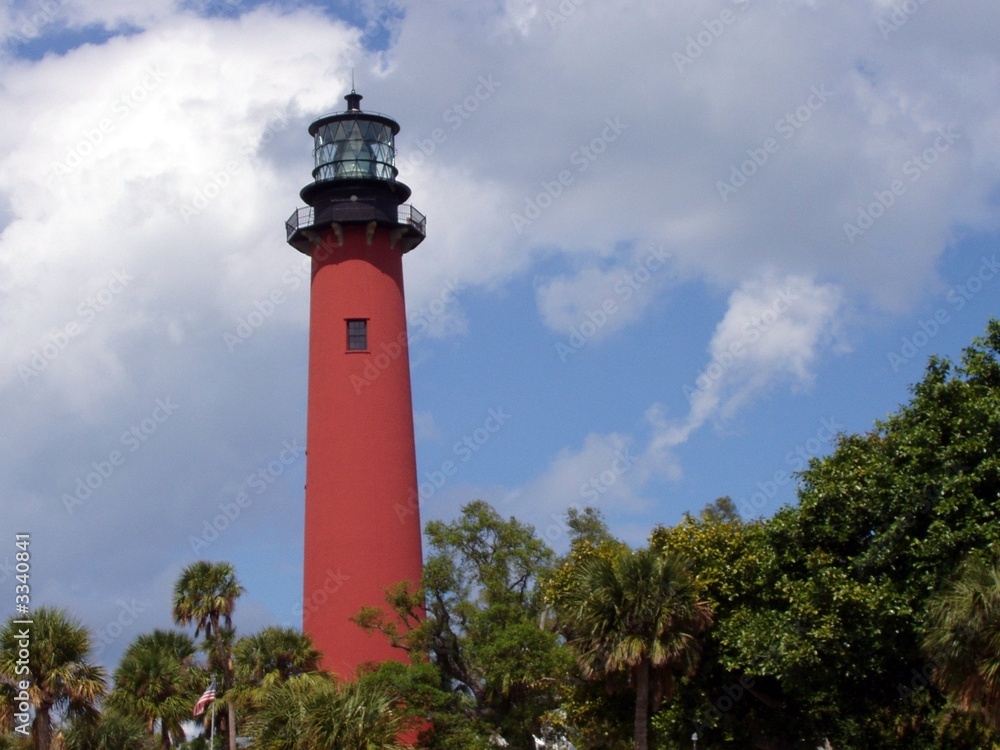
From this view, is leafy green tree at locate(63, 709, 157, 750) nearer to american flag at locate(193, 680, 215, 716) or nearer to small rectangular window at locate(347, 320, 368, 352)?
american flag at locate(193, 680, 215, 716)

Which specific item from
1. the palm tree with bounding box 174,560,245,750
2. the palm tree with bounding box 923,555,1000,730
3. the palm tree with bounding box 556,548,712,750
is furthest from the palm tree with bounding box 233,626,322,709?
the palm tree with bounding box 923,555,1000,730

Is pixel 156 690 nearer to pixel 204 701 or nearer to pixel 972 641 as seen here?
pixel 204 701

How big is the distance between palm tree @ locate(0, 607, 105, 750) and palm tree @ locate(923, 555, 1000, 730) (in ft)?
57.5

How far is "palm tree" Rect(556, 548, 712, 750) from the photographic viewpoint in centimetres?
2934

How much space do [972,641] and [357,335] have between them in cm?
2520

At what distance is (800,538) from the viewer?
31.1 m

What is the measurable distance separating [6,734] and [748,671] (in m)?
16.8

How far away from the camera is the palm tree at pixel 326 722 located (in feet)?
89.6

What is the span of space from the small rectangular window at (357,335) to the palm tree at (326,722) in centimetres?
1579

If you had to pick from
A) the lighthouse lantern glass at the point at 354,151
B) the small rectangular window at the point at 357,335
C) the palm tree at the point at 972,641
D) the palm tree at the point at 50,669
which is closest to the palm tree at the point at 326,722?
the palm tree at the point at 50,669

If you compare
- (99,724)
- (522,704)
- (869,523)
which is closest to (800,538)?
(869,523)

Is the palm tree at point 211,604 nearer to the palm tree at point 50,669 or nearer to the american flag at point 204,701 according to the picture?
the american flag at point 204,701

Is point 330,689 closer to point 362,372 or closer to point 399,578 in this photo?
point 399,578

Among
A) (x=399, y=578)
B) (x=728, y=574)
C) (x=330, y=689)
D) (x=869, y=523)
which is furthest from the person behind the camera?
(x=399, y=578)
